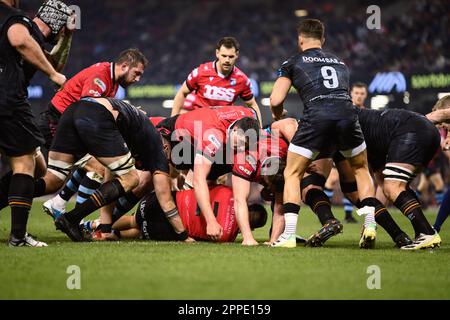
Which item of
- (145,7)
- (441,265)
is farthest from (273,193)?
(145,7)

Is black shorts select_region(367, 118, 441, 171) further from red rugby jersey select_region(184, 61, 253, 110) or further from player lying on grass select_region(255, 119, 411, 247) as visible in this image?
red rugby jersey select_region(184, 61, 253, 110)

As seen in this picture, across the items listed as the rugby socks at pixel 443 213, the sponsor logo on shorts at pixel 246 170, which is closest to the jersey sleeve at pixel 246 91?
the rugby socks at pixel 443 213

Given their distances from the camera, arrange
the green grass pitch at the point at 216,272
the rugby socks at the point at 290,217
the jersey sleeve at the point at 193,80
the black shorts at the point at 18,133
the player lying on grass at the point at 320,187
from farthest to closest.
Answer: the jersey sleeve at the point at 193,80, the player lying on grass at the point at 320,187, the rugby socks at the point at 290,217, the black shorts at the point at 18,133, the green grass pitch at the point at 216,272

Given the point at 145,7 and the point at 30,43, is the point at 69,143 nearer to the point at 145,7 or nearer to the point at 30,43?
the point at 30,43

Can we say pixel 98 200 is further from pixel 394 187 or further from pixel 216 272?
pixel 394 187

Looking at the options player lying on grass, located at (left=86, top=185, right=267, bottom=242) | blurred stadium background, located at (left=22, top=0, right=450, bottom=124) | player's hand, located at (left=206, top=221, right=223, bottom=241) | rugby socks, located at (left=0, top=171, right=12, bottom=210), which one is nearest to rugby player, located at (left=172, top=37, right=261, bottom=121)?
player lying on grass, located at (left=86, top=185, right=267, bottom=242)

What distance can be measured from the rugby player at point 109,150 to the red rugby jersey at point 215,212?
178mm

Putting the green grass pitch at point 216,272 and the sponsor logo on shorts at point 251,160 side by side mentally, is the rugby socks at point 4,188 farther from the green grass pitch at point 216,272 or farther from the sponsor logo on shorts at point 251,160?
the sponsor logo on shorts at point 251,160

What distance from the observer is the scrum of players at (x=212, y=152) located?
19.0 ft

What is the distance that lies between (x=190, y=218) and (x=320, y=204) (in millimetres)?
1243

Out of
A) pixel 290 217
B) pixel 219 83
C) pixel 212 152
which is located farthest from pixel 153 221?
pixel 219 83

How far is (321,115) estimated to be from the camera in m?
6.11

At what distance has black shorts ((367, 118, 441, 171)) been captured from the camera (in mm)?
6367
